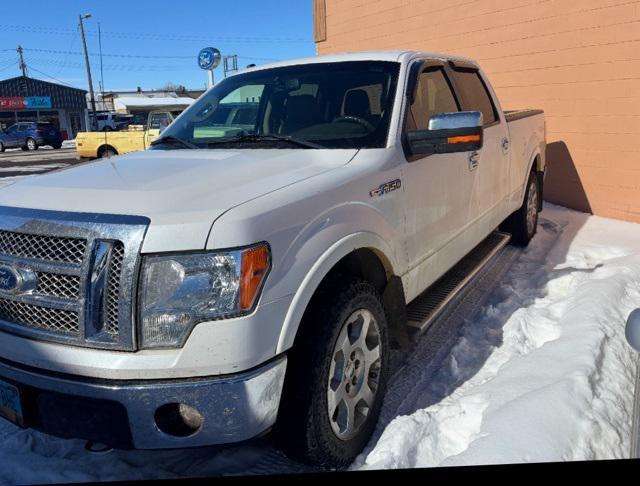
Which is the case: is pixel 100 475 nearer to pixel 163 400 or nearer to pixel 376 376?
pixel 163 400

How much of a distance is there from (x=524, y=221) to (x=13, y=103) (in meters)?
50.6

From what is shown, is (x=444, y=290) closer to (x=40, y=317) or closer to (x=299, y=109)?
(x=299, y=109)

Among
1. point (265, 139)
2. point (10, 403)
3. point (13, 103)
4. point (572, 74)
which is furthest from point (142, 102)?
point (10, 403)

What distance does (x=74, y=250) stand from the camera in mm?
1992

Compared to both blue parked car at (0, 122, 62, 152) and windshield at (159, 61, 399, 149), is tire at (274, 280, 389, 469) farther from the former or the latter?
blue parked car at (0, 122, 62, 152)

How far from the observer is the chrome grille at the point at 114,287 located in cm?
193

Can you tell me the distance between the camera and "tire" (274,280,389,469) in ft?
7.25

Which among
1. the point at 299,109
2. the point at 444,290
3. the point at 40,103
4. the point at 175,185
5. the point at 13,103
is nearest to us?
the point at 175,185

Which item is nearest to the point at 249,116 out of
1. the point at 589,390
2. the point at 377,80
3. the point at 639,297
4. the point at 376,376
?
Answer: the point at 377,80

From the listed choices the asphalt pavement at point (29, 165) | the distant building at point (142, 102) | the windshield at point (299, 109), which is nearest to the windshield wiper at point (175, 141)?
the windshield at point (299, 109)

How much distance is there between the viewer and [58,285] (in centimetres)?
202

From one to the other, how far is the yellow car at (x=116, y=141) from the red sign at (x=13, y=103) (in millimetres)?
34649

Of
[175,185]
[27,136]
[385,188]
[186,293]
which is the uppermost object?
[27,136]

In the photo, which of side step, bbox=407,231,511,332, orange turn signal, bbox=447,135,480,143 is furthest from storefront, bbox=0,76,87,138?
orange turn signal, bbox=447,135,480,143
